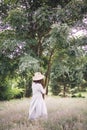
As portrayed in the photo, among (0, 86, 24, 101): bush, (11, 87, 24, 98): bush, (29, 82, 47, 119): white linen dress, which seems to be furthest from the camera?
(11, 87, 24, 98): bush

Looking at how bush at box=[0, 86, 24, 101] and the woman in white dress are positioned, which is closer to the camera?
the woman in white dress

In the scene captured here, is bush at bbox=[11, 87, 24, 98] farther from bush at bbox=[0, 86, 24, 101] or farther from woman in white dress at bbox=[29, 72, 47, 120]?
woman in white dress at bbox=[29, 72, 47, 120]

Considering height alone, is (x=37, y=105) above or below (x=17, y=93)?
above

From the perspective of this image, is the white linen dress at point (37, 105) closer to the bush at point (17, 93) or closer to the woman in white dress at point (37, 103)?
the woman in white dress at point (37, 103)

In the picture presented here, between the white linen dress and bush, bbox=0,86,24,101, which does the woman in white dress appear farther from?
bush, bbox=0,86,24,101

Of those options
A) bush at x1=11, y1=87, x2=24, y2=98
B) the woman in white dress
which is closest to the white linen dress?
the woman in white dress

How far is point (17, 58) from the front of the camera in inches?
683

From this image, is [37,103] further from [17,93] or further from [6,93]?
[17,93]

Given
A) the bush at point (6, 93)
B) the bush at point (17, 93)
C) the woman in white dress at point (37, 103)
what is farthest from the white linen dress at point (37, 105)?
the bush at point (17, 93)

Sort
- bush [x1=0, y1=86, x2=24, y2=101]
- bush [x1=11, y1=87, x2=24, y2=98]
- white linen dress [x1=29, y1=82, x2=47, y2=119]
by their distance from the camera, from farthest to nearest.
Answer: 1. bush [x1=11, y1=87, x2=24, y2=98]
2. bush [x1=0, y1=86, x2=24, y2=101]
3. white linen dress [x1=29, y1=82, x2=47, y2=119]

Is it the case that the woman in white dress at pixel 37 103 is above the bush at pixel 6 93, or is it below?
above

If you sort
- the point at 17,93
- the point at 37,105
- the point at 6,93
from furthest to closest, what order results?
the point at 17,93
the point at 6,93
the point at 37,105

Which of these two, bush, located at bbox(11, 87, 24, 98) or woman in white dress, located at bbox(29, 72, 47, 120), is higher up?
woman in white dress, located at bbox(29, 72, 47, 120)

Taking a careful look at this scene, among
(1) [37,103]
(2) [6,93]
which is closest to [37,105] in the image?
(1) [37,103]
